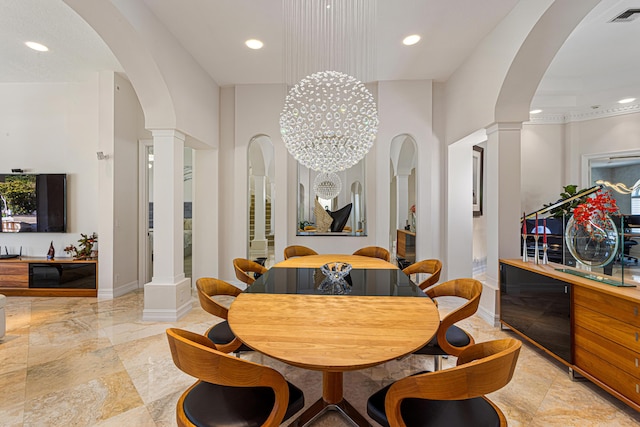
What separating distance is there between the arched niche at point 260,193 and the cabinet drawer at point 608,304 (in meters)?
3.78

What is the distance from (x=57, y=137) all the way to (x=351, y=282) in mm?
5066

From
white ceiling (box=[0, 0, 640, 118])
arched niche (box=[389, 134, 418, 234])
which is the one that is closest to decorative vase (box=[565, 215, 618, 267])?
white ceiling (box=[0, 0, 640, 118])

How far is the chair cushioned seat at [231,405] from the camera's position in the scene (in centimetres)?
115

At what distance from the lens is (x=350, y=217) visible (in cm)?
476

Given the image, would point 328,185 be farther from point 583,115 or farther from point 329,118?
point 583,115

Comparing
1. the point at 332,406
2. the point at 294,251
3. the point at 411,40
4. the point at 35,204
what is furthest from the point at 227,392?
the point at 35,204

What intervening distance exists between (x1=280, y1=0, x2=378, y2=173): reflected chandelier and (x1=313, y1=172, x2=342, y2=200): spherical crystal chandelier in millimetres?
1848

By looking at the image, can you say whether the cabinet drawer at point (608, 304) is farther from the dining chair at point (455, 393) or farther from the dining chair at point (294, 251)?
the dining chair at point (294, 251)

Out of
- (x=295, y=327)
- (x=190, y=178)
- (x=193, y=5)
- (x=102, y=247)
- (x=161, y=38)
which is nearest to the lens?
(x=295, y=327)

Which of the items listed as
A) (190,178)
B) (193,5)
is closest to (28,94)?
(190,178)

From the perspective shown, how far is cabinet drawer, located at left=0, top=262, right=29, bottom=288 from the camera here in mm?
4246

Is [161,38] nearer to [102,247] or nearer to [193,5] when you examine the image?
[193,5]

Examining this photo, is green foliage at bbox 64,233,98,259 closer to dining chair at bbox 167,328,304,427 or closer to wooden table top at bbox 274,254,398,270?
wooden table top at bbox 274,254,398,270

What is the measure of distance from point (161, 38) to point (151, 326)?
305 cm
